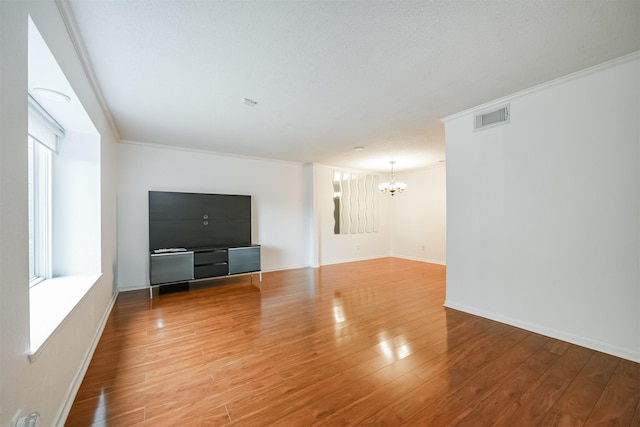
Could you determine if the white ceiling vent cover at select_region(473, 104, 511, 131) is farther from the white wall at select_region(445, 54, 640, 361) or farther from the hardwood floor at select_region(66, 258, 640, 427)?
the hardwood floor at select_region(66, 258, 640, 427)

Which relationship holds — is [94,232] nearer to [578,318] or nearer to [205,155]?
[205,155]

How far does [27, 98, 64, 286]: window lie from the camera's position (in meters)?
2.06

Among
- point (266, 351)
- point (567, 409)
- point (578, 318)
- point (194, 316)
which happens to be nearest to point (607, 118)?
point (578, 318)

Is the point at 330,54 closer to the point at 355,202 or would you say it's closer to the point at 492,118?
the point at 492,118

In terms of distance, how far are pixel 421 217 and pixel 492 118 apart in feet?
14.1

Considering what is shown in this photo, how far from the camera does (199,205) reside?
185 inches

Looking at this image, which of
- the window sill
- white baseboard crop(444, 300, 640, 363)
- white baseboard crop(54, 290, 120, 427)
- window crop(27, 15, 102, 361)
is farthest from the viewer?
white baseboard crop(444, 300, 640, 363)

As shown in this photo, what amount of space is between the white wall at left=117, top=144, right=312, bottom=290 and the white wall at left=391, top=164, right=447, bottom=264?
2.97m

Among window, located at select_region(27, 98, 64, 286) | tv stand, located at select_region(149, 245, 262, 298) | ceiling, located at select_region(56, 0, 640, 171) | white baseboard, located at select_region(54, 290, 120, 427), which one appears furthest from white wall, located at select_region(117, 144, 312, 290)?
window, located at select_region(27, 98, 64, 286)

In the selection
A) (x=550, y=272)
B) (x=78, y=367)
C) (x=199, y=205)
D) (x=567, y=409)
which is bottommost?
(x=567, y=409)

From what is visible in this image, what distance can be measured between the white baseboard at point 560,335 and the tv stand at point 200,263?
3398mm

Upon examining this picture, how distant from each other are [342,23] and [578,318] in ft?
10.6

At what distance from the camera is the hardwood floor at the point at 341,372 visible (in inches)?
63.2

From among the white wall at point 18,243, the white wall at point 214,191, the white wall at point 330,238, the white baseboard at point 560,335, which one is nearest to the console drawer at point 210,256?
the white wall at point 214,191
